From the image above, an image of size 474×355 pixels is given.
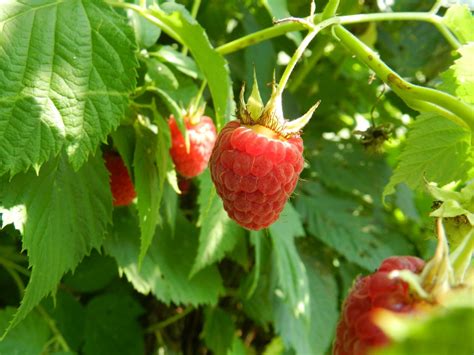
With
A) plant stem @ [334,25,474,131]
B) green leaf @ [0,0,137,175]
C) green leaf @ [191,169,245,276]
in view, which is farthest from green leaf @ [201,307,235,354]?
plant stem @ [334,25,474,131]

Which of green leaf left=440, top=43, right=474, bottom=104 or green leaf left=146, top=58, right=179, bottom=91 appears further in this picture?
green leaf left=146, top=58, right=179, bottom=91

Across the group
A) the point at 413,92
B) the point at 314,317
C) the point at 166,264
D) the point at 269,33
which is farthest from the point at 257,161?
the point at 314,317

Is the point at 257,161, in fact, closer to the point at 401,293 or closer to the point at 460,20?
the point at 401,293

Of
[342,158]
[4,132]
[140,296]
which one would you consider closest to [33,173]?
[4,132]

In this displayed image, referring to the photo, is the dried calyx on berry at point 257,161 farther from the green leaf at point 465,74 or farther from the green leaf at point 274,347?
the green leaf at point 274,347

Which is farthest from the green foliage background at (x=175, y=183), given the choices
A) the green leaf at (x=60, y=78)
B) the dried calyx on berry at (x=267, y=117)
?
the dried calyx on berry at (x=267, y=117)

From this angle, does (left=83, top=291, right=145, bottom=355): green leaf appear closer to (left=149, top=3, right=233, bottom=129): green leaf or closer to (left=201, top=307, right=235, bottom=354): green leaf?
(left=201, top=307, right=235, bottom=354): green leaf
